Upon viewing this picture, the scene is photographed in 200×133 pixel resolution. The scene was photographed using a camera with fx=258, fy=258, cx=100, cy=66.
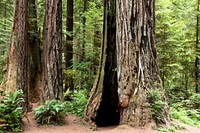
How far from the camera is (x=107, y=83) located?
8.38 metres

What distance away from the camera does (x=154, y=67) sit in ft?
23.4

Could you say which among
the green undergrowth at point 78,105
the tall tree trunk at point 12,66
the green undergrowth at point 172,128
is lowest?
the green undergrowth at point 172,128

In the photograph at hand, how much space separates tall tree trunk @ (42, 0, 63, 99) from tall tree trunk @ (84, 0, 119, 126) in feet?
3.90

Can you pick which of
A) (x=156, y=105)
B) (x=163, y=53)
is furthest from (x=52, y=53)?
(x=163, y=53)

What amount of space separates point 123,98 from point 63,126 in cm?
190

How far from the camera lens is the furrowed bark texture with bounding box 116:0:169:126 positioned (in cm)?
685

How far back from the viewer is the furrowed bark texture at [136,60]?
6.85m

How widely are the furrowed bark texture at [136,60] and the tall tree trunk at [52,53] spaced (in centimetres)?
214

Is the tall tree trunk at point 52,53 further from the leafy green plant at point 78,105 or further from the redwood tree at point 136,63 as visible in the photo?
the redwood tree at point 136,63

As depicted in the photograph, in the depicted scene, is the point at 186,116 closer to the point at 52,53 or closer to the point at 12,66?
the point at 52,53

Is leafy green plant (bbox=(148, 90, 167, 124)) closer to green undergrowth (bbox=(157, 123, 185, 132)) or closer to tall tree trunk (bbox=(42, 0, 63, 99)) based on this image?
green undergrowth (bbox=(157, 123, 185, 132))

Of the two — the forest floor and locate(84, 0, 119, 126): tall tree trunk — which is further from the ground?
locate(84, 0, 119, 126): tall tree trunk

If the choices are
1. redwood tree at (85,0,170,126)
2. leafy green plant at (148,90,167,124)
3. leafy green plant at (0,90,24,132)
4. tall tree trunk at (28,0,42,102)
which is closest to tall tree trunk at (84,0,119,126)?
redwood tree at (85,0,170,126)

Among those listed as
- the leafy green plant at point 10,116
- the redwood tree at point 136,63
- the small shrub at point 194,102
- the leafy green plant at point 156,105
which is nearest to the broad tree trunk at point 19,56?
the leafy green plant at point 10,116
